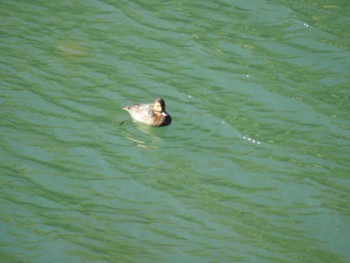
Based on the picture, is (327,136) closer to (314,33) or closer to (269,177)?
(269,177)

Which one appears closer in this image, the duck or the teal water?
the teal water

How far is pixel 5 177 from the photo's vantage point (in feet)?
32.5

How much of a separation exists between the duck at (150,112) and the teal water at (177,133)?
203mm

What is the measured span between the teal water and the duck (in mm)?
203

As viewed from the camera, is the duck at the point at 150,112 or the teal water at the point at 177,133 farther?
the duck at the point at 150,112

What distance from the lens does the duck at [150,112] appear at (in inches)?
479

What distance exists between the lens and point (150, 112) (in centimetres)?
1221

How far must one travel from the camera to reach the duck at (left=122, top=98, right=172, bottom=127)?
12172 mm

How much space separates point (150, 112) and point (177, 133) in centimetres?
64

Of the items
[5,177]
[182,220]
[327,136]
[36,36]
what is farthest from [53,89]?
[327,136]

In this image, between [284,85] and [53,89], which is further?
[284,85]

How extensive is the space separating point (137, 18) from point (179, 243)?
8.07 metres

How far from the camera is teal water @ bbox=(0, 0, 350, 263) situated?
365 inches

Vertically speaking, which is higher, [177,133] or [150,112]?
[150,112]
